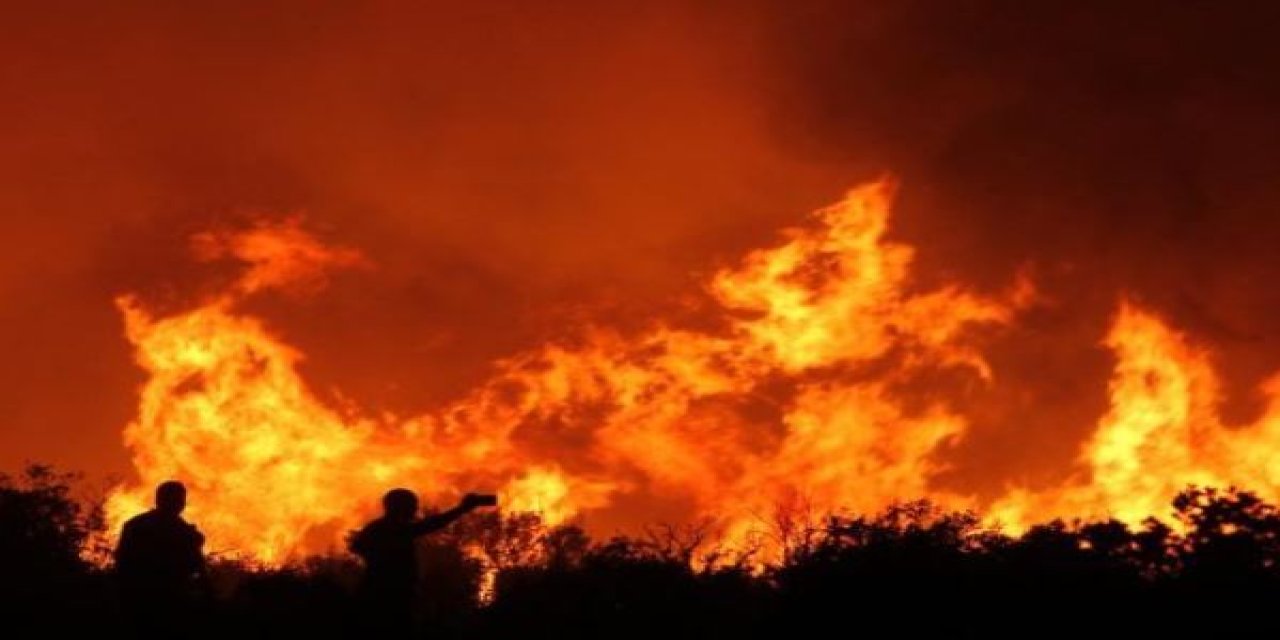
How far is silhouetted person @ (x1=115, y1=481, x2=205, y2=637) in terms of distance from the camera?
39.0 feet

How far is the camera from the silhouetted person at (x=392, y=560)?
38.9ft

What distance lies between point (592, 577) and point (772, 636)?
4439mm

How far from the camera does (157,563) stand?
11969 millimetres

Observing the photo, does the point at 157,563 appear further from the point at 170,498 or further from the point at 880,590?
the point at 880,590

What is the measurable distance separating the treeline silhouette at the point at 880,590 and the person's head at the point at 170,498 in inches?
77.6

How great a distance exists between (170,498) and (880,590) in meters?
12.5

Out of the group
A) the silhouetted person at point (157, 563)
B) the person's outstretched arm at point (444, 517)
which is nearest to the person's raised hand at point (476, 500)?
the person's outstretched arm at point (444, 517)

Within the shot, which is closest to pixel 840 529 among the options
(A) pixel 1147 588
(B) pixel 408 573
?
(A) pixel 1147 588

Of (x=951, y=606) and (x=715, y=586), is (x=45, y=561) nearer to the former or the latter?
(x=715, y=586)

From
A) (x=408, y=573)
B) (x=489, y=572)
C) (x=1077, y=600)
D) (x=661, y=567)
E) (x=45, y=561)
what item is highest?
(x=489, y=572)

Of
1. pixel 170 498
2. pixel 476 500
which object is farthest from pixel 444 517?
pixel 170 498

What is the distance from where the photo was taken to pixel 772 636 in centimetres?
1998

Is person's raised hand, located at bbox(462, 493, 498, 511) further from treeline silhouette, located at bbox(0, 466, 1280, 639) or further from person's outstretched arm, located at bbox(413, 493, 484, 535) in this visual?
treeline silhouette, located at bbox(0, 466, 1280, 639)

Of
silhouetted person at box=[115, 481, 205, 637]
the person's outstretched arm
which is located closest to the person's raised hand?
the person's outstretched arm
